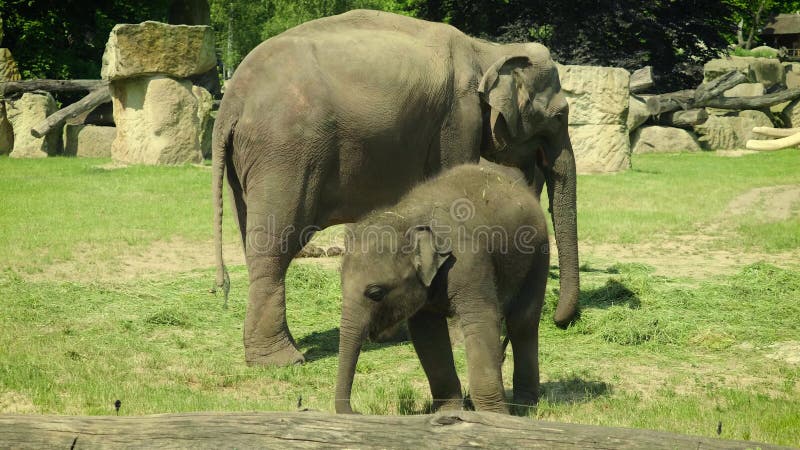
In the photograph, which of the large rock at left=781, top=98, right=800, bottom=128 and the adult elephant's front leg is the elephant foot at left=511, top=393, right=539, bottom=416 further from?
the large rock at left=781, top=98, right=800, bottom=128

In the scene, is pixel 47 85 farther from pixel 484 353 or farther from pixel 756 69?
pixel 756 69

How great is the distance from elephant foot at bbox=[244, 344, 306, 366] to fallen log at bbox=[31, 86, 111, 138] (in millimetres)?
15992

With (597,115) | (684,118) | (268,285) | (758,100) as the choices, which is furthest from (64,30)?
(268,285)

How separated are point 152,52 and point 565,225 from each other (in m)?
12.6

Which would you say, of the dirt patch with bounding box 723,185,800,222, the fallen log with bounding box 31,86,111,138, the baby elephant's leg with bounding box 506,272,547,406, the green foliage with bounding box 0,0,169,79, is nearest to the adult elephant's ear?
the baby elephant's leg with bounding box 506,272,547,406

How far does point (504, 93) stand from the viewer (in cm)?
831

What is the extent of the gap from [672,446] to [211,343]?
4812 mm

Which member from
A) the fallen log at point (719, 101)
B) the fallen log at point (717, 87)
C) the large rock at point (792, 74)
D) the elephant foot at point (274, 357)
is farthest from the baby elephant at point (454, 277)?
the large rock at point (792, 74)

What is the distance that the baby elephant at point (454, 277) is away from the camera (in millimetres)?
5574

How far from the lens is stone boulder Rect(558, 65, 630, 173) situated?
2091cm

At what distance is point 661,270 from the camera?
38.2 feet

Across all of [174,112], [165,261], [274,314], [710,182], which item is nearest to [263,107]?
[274,314]

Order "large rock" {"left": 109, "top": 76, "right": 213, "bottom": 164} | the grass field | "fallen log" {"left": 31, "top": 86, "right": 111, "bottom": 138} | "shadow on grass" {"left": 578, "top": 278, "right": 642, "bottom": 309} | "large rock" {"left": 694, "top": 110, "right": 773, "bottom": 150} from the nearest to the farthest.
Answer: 1. the grass field
2. "shadow on grass" {"left": 578, "top": 278, "right": 642, "bottom": 309}
3. "large rock" {"left": 109, "top": 76, "right": 213, "bottom": 164}
4. "fallen log" {"left": 31, "top": 86, "right": 111, "bottom": 138}
5. "large rock" {"left": 694, "top": 110, "right": 773, "bottom": 150}

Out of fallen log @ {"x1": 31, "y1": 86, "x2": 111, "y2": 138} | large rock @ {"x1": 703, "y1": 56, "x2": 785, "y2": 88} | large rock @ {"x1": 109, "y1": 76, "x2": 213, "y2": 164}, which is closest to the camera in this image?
large rock @ {"x1": 109, "y1": 76, "x2": 213, "y2": 164}
